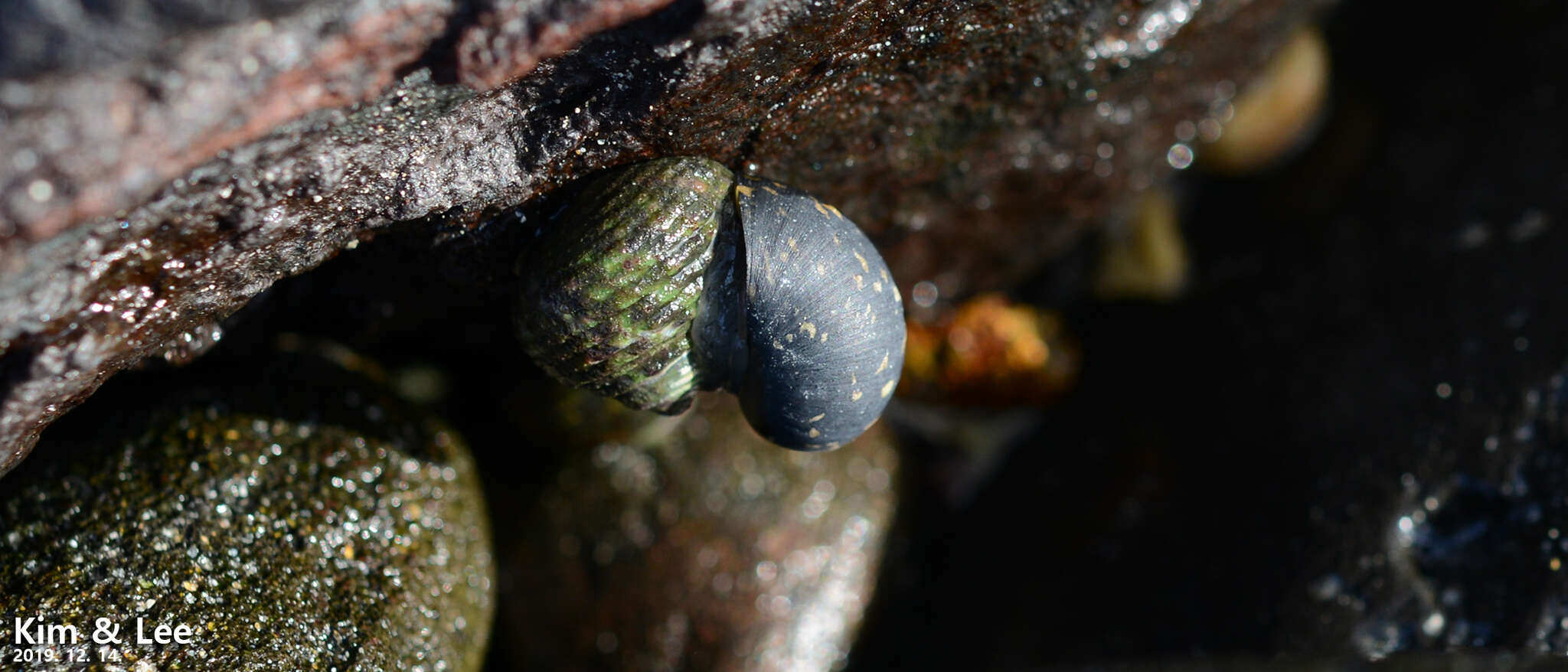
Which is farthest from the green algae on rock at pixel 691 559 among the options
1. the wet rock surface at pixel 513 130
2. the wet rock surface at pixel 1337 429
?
the wet rock surface at pixel 513 130

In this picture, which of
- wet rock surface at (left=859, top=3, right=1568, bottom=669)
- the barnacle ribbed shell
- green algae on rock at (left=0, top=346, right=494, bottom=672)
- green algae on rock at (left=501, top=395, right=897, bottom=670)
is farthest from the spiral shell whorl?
wet rock surface at (left=859, top=3, right=1568, bottom=669)

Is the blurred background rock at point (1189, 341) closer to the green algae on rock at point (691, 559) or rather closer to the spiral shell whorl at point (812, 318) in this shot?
the green algae on rock at point (691, 559)

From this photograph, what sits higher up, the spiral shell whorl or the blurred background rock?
the spiral shell whorl

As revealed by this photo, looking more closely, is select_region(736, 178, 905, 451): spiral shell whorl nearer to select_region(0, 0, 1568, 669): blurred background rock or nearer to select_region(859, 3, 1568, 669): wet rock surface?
select_region(0, 0, 1568, 669): blurred background rock

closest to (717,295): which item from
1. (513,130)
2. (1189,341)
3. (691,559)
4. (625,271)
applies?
(625,271)

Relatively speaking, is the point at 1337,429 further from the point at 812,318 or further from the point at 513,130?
the point at 513,130

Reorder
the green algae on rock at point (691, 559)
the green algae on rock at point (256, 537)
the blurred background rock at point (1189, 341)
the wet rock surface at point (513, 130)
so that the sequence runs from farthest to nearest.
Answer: the green algae on rock at point (691, 559)
the blurred background rock at point (1189, 341)
the green algae on rock at point (256, 537)
the wet rock surface at point (513, 130)

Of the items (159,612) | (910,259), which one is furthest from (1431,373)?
(159,612)
